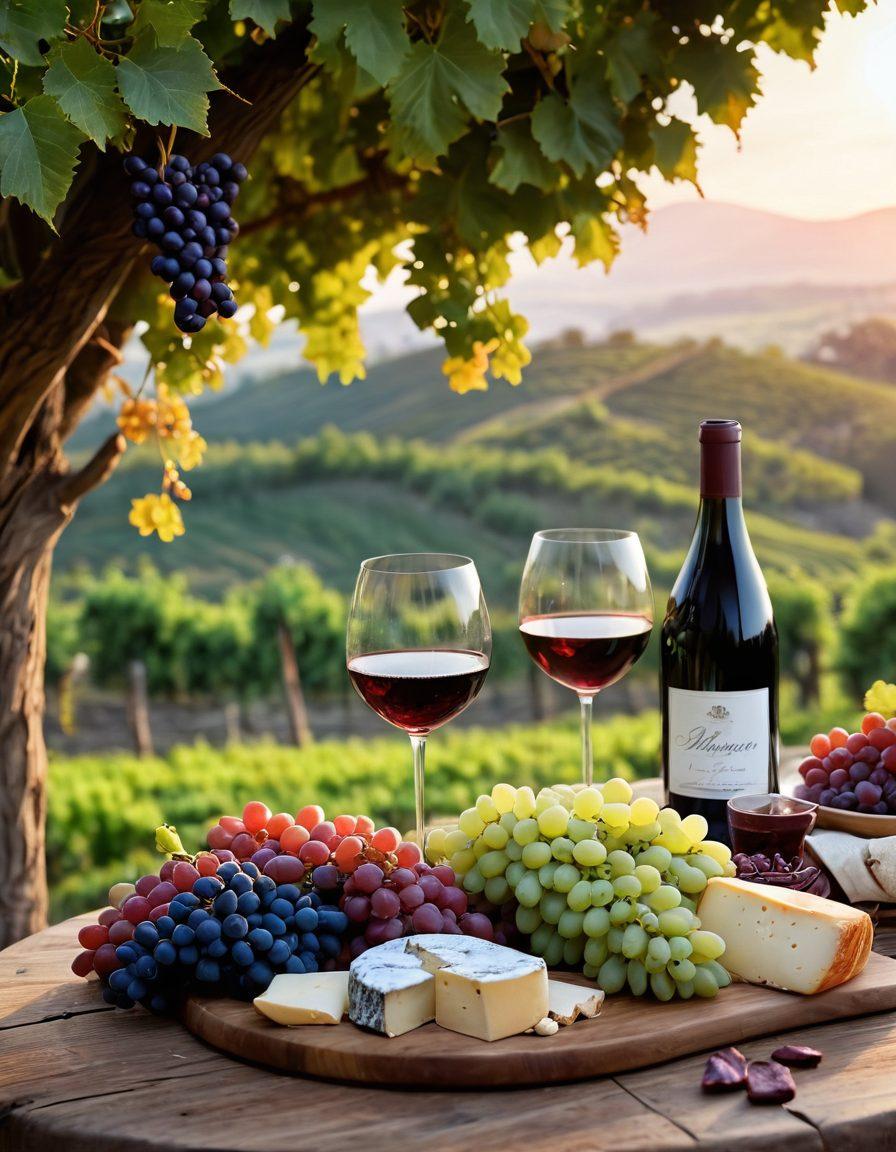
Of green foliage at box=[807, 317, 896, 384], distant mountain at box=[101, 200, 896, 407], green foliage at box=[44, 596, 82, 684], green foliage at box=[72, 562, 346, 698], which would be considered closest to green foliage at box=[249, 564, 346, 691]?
green foliage at box=[72, 562, 346, 698]

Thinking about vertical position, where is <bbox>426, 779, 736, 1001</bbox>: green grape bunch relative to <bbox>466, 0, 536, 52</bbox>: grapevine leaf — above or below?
below

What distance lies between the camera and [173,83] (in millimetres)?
1242

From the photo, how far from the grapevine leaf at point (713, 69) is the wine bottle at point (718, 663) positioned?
1.93 feet

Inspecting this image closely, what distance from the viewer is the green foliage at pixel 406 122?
1.23 meters

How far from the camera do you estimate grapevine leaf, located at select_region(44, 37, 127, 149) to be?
120 cm

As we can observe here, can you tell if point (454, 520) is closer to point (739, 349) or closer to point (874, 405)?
point (739, 349)

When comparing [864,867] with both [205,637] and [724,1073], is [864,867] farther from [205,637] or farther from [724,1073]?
[205,637]

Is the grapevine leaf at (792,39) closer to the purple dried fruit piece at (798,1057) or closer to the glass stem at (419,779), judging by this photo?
the glass stem at (419,779)

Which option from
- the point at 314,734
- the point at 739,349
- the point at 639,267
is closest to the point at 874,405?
the point at 739,349

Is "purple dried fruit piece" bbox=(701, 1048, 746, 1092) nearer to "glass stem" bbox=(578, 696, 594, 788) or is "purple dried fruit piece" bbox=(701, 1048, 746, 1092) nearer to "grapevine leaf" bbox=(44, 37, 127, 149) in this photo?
"glass stem" bbox=(578, 696, 594, 788)

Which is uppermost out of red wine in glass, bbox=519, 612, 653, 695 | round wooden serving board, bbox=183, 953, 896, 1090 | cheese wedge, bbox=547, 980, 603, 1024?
red wine in glass, bbox=519, 612, 653, 695

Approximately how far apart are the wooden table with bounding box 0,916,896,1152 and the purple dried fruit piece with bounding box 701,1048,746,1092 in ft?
0.03

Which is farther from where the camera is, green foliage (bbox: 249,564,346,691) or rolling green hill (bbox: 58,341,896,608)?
rolling green hill (bbox: 58,341,896,608)

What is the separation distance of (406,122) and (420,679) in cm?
71
